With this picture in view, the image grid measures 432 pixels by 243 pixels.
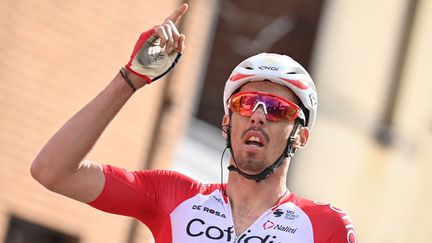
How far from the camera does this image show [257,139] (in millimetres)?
6742

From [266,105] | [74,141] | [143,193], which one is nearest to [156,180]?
[143,193]

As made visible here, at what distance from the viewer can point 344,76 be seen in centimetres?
1866

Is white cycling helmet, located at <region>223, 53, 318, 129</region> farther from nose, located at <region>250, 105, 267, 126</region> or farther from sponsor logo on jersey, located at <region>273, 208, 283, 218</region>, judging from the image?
sponsor logo on jersey, located at <region>273, 208, 283, 218</region>

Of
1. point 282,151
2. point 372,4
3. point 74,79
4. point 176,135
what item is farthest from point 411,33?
point 282,151

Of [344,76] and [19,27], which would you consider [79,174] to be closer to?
[19,27]

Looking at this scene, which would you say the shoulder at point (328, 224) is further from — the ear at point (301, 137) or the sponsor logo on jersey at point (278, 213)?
the ear at point (301, 137)

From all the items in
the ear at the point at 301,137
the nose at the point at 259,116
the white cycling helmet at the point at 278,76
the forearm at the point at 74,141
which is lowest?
the forearm at the point at 74,141

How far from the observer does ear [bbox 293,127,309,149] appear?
700cm

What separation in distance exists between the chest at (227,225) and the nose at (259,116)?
0.44 metres

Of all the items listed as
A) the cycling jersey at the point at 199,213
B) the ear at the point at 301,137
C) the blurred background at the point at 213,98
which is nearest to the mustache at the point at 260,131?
the ear at the point at 301,137

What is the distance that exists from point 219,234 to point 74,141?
86cm

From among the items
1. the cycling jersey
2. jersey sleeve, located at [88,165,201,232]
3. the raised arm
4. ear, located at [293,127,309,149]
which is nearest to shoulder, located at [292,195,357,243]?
the cycling jersey

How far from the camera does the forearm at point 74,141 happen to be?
21.3 ft

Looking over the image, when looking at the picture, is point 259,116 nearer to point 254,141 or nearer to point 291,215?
point 254,141
